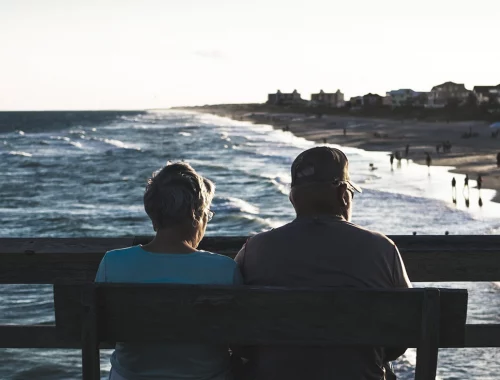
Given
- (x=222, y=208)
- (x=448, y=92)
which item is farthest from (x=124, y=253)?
(x=448, y=92)

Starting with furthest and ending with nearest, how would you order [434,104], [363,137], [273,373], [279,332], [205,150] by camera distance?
[434,104], [363,137], [205,150], [273,373], [279,332]

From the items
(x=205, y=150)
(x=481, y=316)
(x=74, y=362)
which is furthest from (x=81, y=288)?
(x=205, y=150)

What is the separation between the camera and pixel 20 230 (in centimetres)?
2512

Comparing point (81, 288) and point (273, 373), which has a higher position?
point (81, 288)

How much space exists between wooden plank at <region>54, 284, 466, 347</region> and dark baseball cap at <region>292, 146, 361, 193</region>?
0.52 m

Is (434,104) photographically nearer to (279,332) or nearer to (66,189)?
(66,189)

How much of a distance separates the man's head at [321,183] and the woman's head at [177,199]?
36 centimetres

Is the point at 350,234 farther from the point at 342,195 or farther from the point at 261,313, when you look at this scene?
the point at 261,313

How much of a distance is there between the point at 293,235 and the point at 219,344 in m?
0.48

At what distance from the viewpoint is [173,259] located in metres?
2.79

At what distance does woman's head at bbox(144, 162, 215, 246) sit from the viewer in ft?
9.16

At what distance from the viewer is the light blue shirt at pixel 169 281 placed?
8.82 ft

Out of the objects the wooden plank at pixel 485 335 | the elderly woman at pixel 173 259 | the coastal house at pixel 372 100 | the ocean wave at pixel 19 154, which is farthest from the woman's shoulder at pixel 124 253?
the coastal house at pixel 372 100

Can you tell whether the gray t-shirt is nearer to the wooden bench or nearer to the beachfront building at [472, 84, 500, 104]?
the wooden bench
